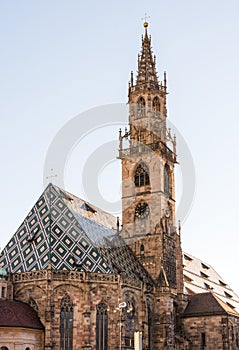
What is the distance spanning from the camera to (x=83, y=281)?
38812mm

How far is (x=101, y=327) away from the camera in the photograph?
127 feet

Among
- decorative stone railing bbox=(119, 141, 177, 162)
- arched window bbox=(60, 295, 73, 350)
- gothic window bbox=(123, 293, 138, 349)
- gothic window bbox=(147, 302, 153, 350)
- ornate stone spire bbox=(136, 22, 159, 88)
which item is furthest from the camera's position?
ornate stone spire bbox=(136, 22, 159, 88)

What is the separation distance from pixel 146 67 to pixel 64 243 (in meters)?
23.8

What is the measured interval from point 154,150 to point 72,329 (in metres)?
20.6

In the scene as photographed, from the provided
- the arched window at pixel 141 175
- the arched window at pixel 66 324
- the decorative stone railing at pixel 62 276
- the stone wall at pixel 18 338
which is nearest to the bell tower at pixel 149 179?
the arched window at pixel 141 175

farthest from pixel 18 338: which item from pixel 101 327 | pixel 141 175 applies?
pixel 141 175

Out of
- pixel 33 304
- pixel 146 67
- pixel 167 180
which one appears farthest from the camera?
pixel 146 67

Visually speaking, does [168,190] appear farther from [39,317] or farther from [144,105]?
[39,317]

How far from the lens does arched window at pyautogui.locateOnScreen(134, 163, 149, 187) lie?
171ft

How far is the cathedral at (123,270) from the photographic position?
37781mm

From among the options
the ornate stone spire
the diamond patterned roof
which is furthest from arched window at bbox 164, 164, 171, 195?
the ornate stone spire

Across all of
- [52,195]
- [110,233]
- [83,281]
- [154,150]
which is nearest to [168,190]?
[154,150]

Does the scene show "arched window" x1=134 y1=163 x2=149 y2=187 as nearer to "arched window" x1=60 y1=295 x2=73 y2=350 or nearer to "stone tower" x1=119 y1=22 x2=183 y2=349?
"stone tower" x1=119 y1=22 x2=183 y2=349

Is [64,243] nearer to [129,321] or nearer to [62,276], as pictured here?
[62,276]
